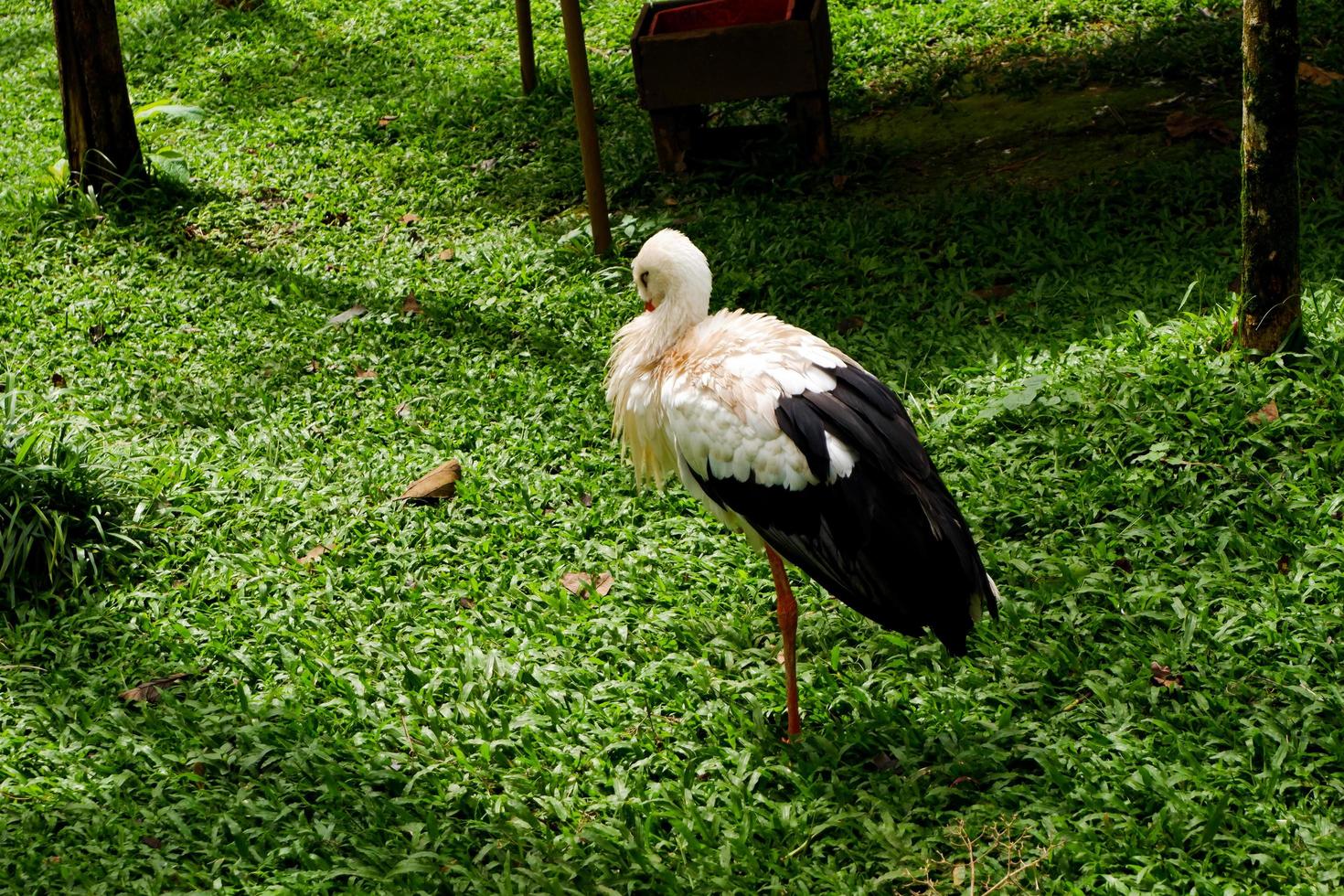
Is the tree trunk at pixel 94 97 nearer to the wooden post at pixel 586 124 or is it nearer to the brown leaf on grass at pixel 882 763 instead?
the wooden post at pixel 586 124

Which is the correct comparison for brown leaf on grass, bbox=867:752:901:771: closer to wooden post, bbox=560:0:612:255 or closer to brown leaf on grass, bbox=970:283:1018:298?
brown leaf on grass, bbox=970:283:1018:298

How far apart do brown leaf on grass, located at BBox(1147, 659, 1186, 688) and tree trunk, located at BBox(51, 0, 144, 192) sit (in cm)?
642

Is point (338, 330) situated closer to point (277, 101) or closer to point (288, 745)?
point (288, 745)

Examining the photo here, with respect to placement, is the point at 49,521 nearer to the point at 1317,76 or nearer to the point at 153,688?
the point at 153,688

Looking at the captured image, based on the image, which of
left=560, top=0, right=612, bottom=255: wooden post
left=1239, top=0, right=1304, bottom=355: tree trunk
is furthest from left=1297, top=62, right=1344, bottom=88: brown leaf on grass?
left=560, top=0, right=612, bottom=255: wooden post

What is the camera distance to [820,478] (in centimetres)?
322

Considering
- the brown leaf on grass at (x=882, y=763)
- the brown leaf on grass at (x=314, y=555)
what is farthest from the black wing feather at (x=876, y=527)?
the brown leaf on grass at (x=314, y=555)

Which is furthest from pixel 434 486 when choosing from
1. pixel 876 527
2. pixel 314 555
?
pixel 876 527

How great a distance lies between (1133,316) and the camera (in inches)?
188

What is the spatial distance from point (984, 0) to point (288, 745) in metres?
6.92

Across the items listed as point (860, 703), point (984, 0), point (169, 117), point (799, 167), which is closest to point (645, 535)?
point (860, 703)

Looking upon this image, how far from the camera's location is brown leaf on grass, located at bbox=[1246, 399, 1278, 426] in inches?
161

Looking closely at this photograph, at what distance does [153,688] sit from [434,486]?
48.6 inches

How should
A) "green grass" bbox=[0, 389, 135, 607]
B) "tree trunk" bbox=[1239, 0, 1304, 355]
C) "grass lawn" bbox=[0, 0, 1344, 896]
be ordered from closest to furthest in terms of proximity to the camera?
"grass lawn" bbox=[0, 0, 1344, 896], "tree trunk" bbox=[1239, 0, 1304, 355], "green grass" bbox=[0, 389, 135, 607]
